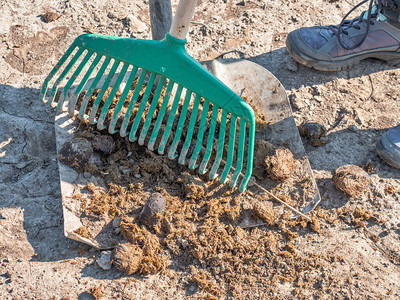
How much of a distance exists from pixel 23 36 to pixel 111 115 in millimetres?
1131

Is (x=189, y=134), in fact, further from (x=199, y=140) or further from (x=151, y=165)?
(x=151, y=165)

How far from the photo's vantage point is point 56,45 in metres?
2.91

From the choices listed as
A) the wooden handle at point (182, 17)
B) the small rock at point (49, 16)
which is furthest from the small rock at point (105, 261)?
the small rock at point (49, 16)

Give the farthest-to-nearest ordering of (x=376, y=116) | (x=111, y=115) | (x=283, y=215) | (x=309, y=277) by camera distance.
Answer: (x=376, y=116) → (x=111, y=115) → (x=283, y=215) → (x=309, y=277)

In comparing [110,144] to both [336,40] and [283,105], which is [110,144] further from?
[336,40]

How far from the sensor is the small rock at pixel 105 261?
6.24 feet

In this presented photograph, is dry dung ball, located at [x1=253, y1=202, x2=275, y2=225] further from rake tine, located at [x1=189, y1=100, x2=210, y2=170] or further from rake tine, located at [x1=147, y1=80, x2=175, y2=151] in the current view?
rake tine, located at [x1=147, y1=80, x2=175, y2=151]

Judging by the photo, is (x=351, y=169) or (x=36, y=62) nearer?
(x=351, y=169)

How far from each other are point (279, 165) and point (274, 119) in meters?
0.38

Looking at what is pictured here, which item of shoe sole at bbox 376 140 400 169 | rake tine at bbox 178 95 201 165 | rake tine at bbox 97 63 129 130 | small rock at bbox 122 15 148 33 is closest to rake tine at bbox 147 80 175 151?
rake tine at bbox 178 95 201 165

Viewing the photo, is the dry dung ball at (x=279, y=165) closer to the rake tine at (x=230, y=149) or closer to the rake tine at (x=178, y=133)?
the rake tine at (x=230, y=149)

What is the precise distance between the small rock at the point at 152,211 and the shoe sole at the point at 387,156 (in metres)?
1.27

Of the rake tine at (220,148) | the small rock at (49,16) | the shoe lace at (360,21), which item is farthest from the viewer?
the small rock at (49,16)

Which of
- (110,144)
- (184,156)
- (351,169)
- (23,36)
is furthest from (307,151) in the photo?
(23,36)
